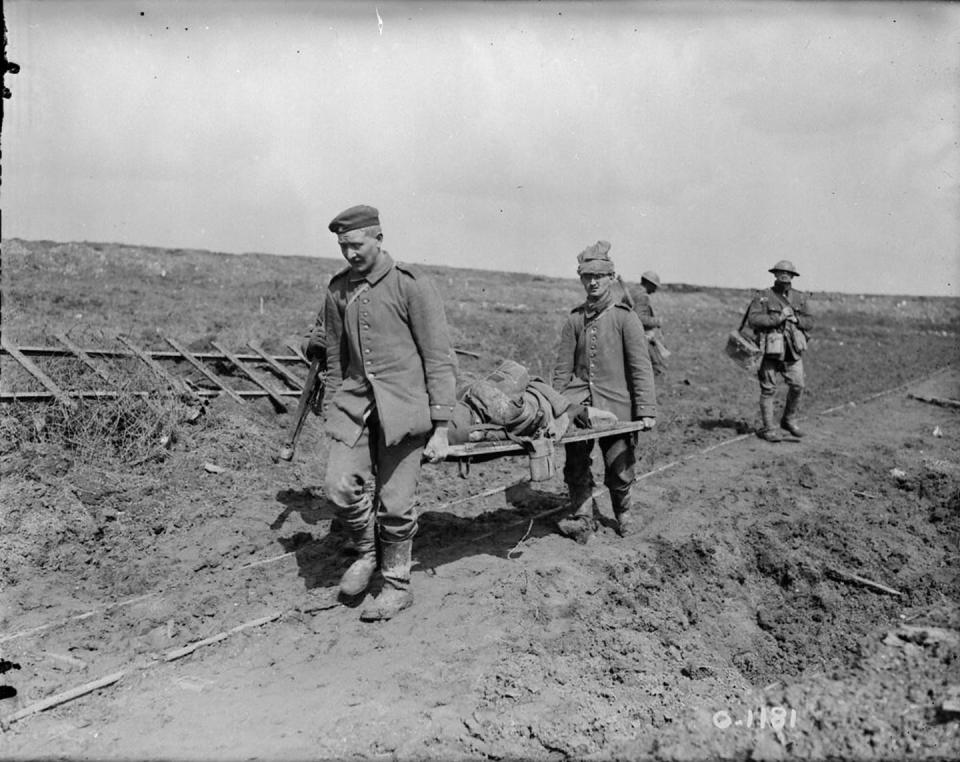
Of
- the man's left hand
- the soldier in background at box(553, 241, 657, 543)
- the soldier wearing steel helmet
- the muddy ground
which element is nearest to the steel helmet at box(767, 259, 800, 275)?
the soldier wearing steel helmet

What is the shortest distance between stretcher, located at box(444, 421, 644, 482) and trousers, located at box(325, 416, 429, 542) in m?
0.24

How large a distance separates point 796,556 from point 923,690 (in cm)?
252

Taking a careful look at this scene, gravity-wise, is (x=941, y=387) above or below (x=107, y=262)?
below

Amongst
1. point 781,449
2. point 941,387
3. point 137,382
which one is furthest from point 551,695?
point 941,387

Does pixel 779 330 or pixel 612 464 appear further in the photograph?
pixel 779 330

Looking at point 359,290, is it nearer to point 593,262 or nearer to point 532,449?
point 532,449

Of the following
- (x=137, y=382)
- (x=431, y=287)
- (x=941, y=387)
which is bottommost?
(x=941, y=387)

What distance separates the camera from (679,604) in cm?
513

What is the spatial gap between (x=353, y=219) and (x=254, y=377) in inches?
215

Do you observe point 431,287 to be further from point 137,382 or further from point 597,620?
point 137,382

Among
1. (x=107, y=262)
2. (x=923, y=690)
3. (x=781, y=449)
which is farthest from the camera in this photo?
(x=107, y=262)

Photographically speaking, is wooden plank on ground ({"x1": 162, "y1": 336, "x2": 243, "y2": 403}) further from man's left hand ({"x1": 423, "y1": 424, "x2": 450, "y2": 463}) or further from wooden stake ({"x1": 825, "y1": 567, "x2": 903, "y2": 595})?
wooden stake ({"x1": 825, "y1": 567, "x2": 903, "y2": 595})

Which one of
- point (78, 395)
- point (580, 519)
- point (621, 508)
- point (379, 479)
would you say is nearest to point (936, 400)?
point (621, 508)

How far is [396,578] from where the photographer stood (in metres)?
4.62
